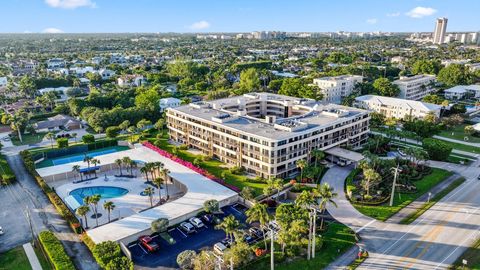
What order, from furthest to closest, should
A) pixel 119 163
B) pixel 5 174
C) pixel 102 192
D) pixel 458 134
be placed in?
pixel 458 134 → pixel 119 163 → pixel 5 174 → pixel 102 192

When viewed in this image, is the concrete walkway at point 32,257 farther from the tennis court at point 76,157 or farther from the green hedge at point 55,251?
the tennis court at point 76,157

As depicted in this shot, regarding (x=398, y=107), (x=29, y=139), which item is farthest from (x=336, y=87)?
(x=29, y=139)

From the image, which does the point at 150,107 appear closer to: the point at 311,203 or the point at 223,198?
the point at 223,198

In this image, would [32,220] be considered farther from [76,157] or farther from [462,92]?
[462,92]

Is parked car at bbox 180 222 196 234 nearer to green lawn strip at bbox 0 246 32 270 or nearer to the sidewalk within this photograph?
green lawn strip at bbox 0 246 32 270

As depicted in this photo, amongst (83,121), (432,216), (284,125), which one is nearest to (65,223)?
(284,125)

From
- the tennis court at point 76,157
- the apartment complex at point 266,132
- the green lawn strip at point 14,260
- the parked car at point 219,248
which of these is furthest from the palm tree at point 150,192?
the tennis court at point 76,157
